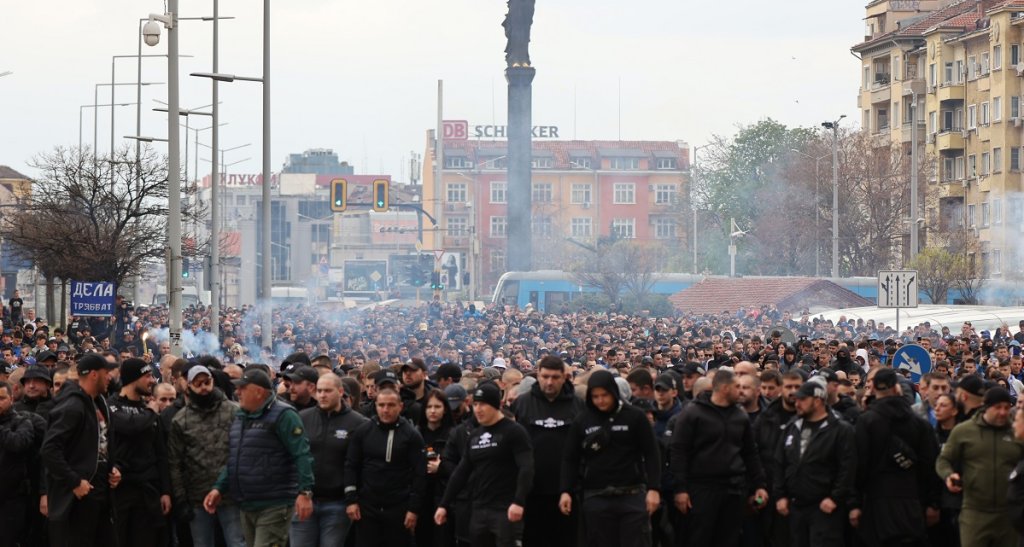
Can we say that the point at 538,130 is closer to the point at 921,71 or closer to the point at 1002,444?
the point at 921,71

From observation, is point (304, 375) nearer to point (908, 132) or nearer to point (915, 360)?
point (915, 360)

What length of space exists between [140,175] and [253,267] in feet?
20.7

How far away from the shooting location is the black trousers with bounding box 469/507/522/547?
11828mm

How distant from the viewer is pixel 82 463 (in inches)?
464

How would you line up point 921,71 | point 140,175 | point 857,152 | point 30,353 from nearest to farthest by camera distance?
point 30,353 → point 140,175 → point 857,152 → point 921,71

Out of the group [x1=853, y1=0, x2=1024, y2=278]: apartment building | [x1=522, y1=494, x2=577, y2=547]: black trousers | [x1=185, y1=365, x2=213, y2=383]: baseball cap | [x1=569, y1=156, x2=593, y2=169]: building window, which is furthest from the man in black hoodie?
[x1=569, y1=156, x2=593, y2=169]: building window

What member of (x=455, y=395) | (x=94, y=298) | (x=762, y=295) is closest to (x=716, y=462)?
(x=455, y=395)

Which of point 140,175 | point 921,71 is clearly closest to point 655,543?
point 140,175

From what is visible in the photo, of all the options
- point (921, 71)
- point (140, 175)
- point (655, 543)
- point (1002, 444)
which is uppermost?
point (921, 71)

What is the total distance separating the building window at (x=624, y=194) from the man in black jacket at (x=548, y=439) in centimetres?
12796

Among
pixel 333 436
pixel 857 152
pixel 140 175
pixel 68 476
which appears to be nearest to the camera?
pixel 68 476

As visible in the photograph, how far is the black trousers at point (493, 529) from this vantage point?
11828mm

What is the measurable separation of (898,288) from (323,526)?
17.9m

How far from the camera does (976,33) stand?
8219 centimetres
